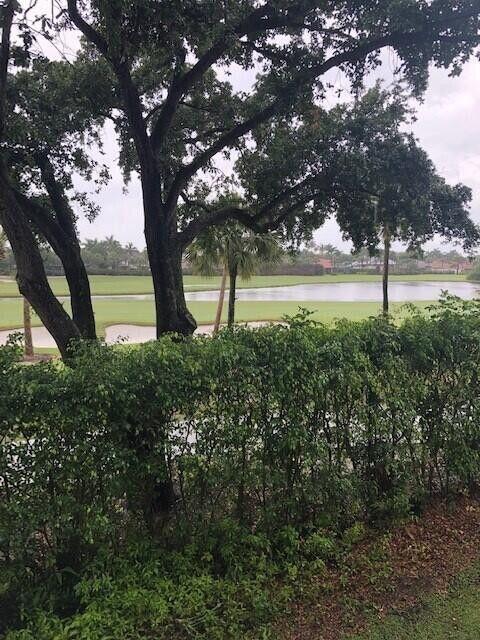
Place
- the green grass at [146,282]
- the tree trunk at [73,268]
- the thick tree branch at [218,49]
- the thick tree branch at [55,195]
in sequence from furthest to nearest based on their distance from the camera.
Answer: the green grass at [146,282]
the thick tree branch at [55,195]
the tree trunk at [73,268]
the thick tree branch at [218,49]

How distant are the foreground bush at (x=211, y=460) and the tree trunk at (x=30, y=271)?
4.43ft

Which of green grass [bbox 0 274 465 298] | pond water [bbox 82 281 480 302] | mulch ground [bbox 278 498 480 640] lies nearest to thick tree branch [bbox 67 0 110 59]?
mulch ground [bbox 278 498 480 640]

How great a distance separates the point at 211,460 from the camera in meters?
2.50

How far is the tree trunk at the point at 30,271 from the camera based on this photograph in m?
3.47

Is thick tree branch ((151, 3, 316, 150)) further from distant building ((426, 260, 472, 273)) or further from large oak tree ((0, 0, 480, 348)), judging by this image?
distant building ((426, 260, 472, 273))

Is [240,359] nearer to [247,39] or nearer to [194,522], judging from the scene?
[194,522]

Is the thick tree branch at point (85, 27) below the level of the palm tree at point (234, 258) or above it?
above

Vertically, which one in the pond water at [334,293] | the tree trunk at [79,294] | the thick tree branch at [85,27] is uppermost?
the thick tree branch at [85,27]

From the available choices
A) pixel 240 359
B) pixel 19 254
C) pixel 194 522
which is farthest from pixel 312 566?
pixel 19 254

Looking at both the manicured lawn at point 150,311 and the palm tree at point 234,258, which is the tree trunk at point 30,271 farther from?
the manicured lawn at point 150,311

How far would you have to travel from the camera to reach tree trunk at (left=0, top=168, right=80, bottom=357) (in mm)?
3467

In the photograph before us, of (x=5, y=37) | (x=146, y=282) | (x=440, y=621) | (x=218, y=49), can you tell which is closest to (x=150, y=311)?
(x=146, y=282)

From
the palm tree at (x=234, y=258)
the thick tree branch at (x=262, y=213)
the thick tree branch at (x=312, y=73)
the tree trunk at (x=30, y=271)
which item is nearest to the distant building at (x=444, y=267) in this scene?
the palm tree at (x=234, y=258)

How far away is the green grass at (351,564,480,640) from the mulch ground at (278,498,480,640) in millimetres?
56
